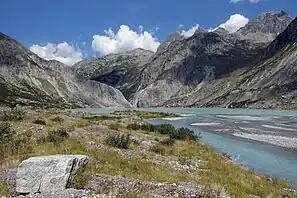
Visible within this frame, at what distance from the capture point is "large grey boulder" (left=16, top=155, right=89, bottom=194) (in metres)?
11.8

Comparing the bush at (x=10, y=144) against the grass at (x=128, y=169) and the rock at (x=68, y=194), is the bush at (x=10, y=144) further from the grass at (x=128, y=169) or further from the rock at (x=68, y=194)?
the rock at (x=68, y=194)

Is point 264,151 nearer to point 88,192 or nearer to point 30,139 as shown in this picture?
point 30,139

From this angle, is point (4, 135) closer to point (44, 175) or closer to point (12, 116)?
point (44, 175)

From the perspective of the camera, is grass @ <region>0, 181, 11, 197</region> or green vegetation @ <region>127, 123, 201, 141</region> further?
green vegetation @ <region>127, 123, 201, 141</region>

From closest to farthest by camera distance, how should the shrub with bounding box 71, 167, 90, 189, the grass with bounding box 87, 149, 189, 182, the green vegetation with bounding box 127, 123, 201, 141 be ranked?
the shrub with bounding box 71, 167, 90, 189 < the grass with bounding box 87, 149, 189, 182 < the green vegetation with bounding box 127, 123, 201, 141

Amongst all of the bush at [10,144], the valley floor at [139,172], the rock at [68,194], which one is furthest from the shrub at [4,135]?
the rock at [68,194]

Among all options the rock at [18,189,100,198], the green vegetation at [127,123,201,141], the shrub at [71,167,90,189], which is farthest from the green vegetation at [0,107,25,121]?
the rock at [18,189,100,198]

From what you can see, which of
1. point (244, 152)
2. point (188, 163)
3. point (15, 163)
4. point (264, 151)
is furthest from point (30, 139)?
point (264, 151)

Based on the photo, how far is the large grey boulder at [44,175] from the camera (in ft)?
38.7

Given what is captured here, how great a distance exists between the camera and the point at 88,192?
38.3 feet

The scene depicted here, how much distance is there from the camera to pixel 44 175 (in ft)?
38.9

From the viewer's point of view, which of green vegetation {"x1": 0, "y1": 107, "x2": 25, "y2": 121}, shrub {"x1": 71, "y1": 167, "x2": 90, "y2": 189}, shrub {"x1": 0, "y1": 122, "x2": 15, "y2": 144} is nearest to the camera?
shrub {"x1": 71, "y1": 167, "x2": 90, "y2": 189}

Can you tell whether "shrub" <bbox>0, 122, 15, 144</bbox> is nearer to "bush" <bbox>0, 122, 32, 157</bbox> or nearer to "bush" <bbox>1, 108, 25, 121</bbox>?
"bush" <bbox>0, 122, 32, 157</bbox>

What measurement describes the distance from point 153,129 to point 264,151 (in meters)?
15.2
